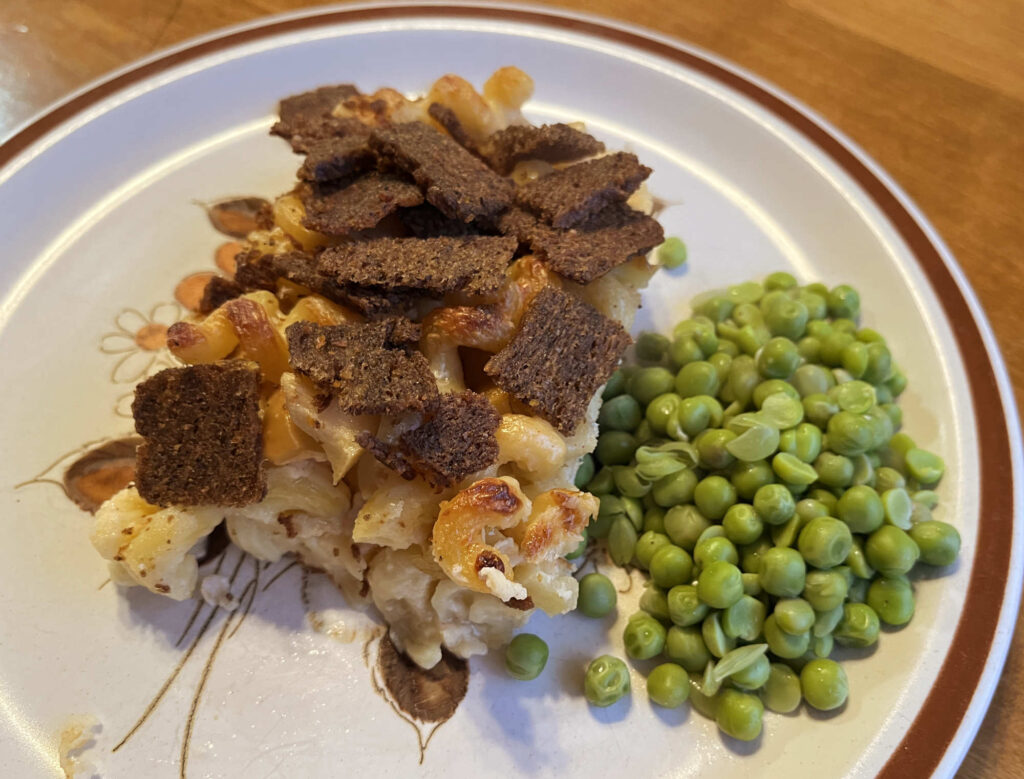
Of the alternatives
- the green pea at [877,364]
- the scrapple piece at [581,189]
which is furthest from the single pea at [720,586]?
the scrapple piece at [581,189]

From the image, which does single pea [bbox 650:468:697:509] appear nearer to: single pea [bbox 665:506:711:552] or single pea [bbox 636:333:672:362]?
single pea [bbox 665:506:711:552]

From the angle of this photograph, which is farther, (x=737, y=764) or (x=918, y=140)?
(x=918, y=140)

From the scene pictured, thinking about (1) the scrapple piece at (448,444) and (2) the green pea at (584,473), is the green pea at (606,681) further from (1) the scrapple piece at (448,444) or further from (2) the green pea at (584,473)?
(1) the scrapple piece at (448,444)

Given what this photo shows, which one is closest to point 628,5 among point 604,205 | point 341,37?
point 341,37

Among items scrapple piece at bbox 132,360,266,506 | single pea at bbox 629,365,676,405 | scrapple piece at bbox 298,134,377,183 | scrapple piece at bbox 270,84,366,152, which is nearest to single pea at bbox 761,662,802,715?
single pea at bbox 629,365,676,405

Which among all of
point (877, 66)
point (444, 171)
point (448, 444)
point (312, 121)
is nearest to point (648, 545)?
point (448, 444)

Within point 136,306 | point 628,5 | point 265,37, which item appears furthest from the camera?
point 628,5

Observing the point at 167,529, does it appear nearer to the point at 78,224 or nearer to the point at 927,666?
the point at 78,224
